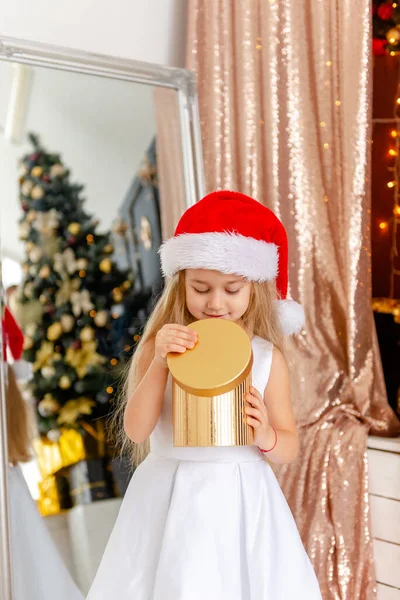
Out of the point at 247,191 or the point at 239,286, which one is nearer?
the point at 239,286

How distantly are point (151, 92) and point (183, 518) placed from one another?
1206 millimetres

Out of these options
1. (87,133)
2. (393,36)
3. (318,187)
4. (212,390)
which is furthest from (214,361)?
(393,36)

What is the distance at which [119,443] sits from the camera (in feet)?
6.80

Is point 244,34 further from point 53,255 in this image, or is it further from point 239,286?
point 239,286

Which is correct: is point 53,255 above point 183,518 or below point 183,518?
above

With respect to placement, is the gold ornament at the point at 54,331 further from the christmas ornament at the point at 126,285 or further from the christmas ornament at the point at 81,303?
the christmas ornament at the point at 126,285

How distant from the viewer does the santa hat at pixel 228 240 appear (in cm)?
Answer: 141

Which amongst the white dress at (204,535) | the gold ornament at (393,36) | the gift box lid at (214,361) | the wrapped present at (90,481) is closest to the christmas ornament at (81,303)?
the wrapped present at (90,481)

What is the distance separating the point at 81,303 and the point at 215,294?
0.71m

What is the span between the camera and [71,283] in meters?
2.04

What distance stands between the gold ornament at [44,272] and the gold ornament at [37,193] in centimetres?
17

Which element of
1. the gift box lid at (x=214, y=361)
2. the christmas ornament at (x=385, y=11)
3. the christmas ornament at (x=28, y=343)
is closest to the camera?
the gift box lid at (x=214, y=361)

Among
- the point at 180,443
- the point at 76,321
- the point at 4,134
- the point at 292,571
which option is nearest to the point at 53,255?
the point at 76,321

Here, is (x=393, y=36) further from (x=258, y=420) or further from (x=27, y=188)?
(x=258, y=420)
